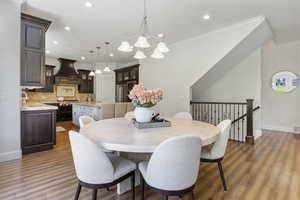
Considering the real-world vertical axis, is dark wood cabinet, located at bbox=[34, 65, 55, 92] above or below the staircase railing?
above

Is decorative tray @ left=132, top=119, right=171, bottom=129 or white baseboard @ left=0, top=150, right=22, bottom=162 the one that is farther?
white baseboard @ left=0, top=150, right=22, bottom=162

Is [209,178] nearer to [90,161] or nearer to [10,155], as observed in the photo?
[90,161]

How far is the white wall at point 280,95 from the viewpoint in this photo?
17.8 feet

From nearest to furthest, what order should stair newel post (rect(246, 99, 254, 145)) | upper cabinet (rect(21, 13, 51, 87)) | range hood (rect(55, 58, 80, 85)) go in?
upper cabinet (rect(21, 13, 51, 87)) → stair newel post (rect(246, 99, 254, 145)) → range hood (rect(55, 58, 80, 85))

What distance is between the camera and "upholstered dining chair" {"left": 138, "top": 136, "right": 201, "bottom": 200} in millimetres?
1266

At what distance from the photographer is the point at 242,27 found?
373 centimetres

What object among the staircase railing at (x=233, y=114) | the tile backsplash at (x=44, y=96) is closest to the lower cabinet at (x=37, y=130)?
the staircase railing at (x=233, y=114)

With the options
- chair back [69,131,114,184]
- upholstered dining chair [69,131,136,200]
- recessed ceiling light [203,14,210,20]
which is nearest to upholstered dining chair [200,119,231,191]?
upholstered dining chair [69,131,136,200]

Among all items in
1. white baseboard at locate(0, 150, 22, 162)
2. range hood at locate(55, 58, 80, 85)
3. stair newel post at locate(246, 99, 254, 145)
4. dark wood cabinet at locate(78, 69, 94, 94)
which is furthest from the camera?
dark wood cabinet at locate(78, 69, 94, 94)

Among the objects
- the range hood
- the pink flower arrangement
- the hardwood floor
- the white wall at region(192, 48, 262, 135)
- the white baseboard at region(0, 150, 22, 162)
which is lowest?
the hardwood floor

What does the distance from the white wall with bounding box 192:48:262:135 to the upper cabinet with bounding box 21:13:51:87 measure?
3.84 m

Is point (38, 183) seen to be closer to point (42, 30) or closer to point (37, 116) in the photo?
point (37, 116)

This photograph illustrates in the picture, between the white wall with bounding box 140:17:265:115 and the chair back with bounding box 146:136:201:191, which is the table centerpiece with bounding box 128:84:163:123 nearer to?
the chair back with bounding box 146:136:201:191

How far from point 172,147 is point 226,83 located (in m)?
4.86
